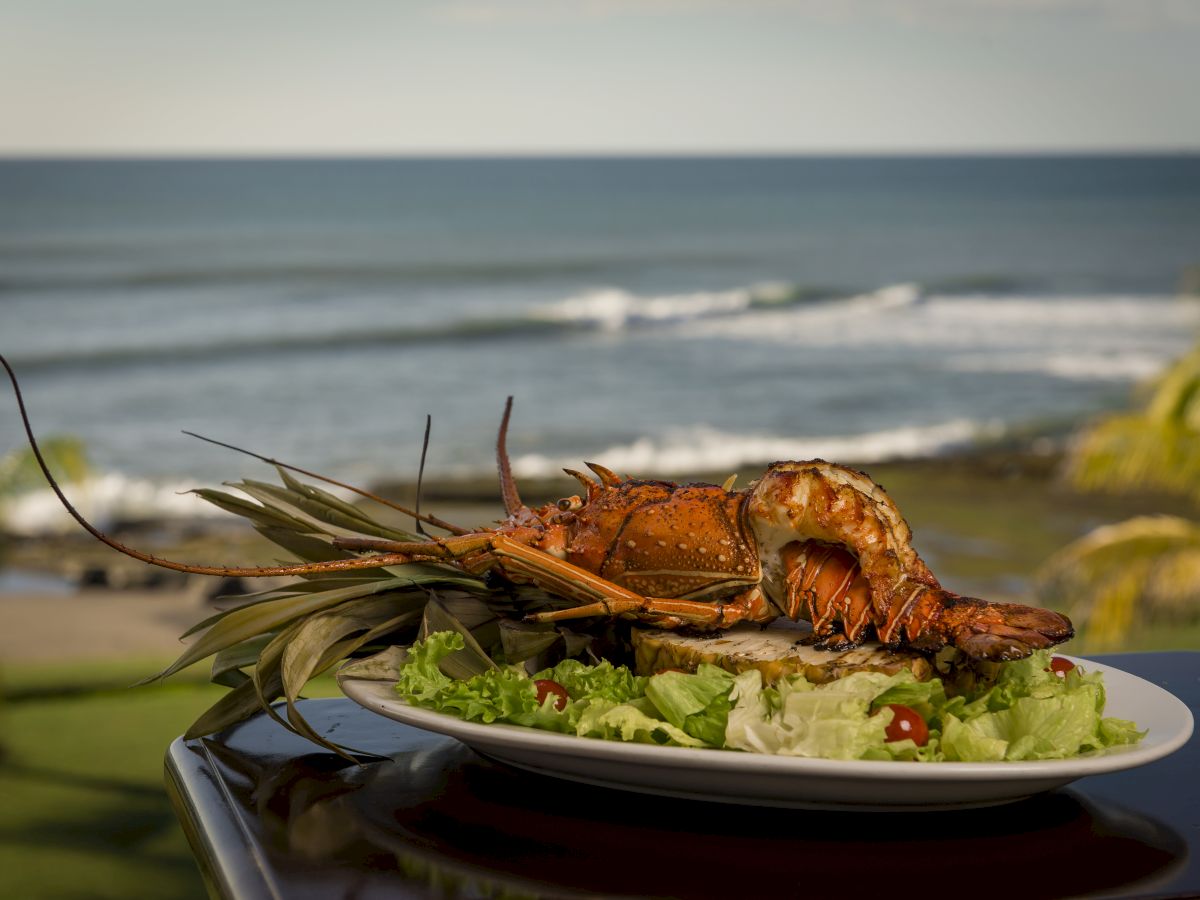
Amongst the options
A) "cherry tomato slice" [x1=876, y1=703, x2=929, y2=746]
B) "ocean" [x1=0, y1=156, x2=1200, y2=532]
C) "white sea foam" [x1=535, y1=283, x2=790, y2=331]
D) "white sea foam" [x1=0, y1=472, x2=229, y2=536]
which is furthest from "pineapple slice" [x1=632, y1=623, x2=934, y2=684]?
"white sea foam" [x1=535, y1=283, x2=790, y2=331]

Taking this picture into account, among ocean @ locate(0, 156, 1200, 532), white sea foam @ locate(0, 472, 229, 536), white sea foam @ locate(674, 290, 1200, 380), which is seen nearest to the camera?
white sea foam @ locate(0, 472, 229, 536)

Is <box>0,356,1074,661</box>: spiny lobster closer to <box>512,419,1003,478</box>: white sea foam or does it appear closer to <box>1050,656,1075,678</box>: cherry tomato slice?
<box>1050,656,1075,678</box>: cherry tomato slice

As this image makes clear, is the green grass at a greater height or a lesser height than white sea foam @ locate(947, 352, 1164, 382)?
lesser

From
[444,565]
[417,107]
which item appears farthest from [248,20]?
[444,565]

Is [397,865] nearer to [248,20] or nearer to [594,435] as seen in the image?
[594,435]

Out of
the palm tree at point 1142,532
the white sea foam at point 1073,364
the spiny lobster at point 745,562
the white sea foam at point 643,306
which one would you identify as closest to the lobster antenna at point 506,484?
the spiny lobster at point 745,562

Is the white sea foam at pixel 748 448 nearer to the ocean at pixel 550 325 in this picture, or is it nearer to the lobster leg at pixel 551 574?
the ocean at pixel 550 325
